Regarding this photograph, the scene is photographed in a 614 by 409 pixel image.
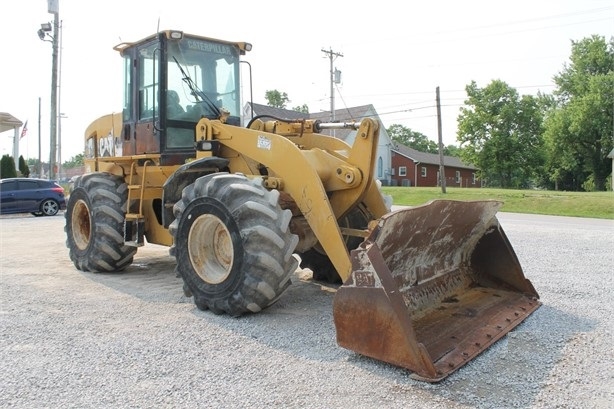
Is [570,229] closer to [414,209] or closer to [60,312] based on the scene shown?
[414,209]

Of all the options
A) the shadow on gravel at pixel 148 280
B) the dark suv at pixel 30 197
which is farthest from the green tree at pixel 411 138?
the shadow on gravel at pixel 148 280

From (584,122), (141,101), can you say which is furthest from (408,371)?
(584,122)

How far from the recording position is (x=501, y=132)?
185 ft

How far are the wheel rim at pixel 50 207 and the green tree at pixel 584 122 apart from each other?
46.9m

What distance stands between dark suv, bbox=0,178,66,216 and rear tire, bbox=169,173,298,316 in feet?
51.7

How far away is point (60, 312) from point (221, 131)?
2.59 meters

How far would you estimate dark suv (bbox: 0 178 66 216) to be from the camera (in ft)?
61.6

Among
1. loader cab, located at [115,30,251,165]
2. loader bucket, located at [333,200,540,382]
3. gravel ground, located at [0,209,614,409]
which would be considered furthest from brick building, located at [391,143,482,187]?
gravel ground, located at [0,209,614,409]

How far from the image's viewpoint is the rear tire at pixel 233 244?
4914mm

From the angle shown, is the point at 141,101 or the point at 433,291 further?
the point at 141,101

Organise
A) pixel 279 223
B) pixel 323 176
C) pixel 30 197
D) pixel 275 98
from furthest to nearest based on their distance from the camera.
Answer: pixel 275 98, pixel 30 197, pixel 323 176, pixel 279 223

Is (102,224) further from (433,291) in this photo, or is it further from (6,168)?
(6,168)

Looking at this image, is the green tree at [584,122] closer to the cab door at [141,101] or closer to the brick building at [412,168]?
the brick building at [412,168]

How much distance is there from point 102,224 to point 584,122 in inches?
2067
